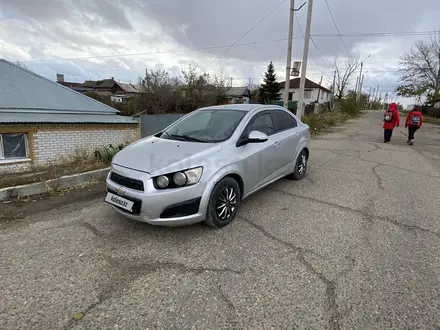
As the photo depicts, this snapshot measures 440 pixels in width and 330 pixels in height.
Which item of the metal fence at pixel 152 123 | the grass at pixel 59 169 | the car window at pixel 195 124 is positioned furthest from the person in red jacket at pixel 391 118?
the grass at pixel 59 169

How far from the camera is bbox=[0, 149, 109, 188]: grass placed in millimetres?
4723

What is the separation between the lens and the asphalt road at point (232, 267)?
1.92 m

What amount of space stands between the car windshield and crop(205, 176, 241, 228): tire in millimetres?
633

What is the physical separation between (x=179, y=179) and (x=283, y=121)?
8.67 ft

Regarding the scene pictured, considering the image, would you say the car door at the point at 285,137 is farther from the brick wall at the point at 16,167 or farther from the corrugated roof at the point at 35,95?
the corrugated roof at the point at 35,95

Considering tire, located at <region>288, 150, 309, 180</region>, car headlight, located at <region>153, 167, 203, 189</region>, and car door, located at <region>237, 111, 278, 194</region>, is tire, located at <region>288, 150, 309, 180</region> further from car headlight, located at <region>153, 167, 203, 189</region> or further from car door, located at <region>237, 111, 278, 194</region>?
car headlight, located at <region>153, 167, 203, 189</region>

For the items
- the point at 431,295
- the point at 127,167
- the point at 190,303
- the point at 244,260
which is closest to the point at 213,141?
the point at 127,167

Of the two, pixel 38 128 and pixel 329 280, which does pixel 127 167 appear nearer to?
pixel 329 280

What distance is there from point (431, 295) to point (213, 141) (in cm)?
267

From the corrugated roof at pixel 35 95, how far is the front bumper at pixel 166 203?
7.24 metres

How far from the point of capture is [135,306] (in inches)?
79.0

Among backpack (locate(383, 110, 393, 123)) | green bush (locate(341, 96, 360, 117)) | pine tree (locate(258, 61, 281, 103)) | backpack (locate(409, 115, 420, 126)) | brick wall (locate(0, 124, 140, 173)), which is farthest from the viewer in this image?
pine tree (locate(258, 61, 281, 103))

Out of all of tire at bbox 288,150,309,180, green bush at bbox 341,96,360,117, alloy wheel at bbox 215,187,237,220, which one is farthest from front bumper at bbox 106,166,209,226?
green bush at bbox 341,96,360,117

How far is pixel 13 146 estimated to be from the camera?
20.7ft
